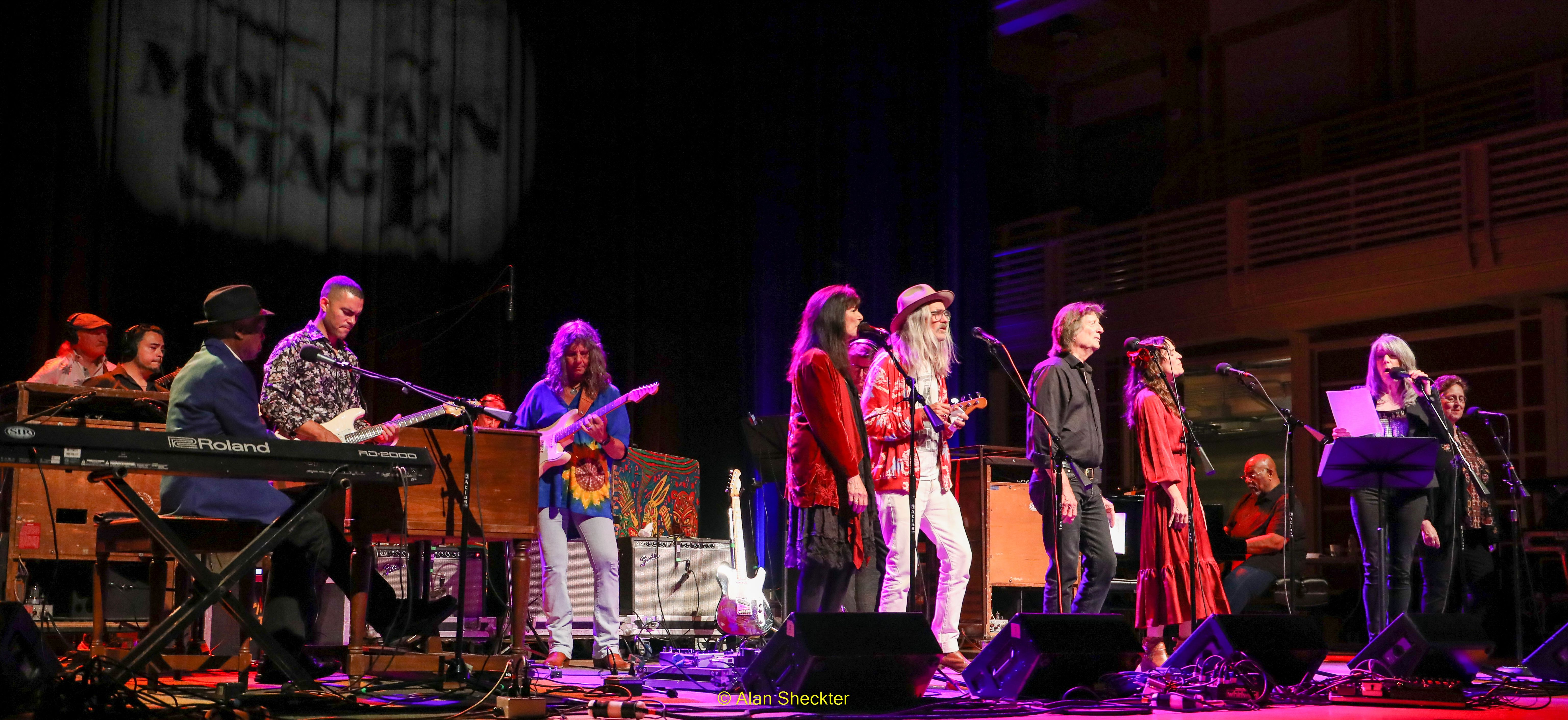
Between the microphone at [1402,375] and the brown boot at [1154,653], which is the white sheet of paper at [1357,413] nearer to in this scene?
the microphone at [1402,375]

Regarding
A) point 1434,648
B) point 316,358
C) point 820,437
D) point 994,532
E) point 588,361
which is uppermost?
point 588,361

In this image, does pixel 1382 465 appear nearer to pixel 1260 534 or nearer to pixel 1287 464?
pixel 1287 464

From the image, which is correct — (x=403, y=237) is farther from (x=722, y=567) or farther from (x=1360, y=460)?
(x=1360, y=460)

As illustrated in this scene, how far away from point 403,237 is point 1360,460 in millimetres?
6266

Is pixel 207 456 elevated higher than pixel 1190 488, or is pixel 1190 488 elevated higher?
pixel 207 456

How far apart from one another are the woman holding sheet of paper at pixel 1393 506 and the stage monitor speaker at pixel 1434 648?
4.17 ft

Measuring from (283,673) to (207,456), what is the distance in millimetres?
1192

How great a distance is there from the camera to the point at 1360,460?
6113mm

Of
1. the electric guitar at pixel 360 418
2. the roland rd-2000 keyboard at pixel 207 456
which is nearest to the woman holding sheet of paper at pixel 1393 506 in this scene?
the electric guitar at pixel 360 418

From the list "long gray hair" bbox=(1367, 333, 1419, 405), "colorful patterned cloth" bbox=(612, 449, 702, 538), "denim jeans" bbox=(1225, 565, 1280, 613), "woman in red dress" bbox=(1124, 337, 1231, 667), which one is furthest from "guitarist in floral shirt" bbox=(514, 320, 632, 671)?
"denim jeans" bbox=(1225, 565, 1280, 613)

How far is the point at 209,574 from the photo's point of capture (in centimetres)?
385

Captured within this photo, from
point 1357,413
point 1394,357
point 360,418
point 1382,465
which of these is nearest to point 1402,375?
point 1394,357

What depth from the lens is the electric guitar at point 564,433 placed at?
6047 mm

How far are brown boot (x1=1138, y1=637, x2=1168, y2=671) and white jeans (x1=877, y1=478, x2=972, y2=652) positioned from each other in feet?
2.94
